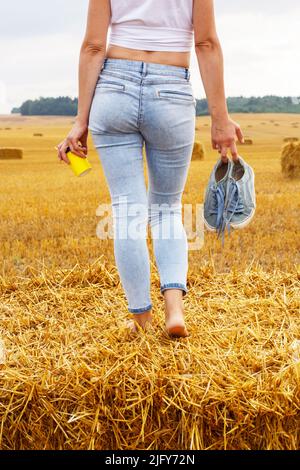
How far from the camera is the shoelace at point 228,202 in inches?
115

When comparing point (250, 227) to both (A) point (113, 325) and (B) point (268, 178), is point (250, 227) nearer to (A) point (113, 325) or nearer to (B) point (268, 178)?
(A) point (113, 325)

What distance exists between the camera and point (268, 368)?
108 inches

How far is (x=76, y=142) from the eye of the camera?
8.95 ft

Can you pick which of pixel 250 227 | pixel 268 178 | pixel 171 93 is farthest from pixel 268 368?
pixel 268 178

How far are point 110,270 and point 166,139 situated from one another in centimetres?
186

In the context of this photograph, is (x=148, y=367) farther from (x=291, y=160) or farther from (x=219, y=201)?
(x=291, y=160)

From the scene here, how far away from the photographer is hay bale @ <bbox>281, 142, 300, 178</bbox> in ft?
46.4

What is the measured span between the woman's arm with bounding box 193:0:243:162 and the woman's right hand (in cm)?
53

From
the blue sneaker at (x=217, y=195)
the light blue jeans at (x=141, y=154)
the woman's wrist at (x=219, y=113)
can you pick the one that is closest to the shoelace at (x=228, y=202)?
the blue sneaker at (x=217, y=195)

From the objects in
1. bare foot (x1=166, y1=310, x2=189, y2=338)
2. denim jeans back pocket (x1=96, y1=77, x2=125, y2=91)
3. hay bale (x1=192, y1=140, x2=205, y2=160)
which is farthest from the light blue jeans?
hay bale (x1=192, y1=140, x2=205, y2=160)

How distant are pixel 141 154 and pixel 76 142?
10.8 inches

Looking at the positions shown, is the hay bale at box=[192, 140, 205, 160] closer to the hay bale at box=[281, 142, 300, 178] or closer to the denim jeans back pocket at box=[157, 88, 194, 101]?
the hay bale at box=[281, 142, 300, 178]

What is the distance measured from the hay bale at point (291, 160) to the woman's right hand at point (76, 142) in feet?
38.8

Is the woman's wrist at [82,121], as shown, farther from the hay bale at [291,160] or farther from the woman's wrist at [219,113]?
the hay bale at [291,160]
